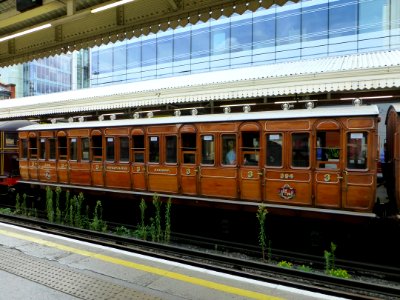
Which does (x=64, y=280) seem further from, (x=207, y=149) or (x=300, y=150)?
(x=300, y=150)

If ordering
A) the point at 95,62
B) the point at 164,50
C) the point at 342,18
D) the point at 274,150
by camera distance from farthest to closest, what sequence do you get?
the point at 95,62
the point at 164,50
the point at 342,18
the point at 274,150

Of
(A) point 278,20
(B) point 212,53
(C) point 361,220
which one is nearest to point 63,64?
(B) point 212,53

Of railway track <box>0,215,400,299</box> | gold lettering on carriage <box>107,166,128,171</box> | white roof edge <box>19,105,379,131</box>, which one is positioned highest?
white roof edge <box>19,105,379,131</box>

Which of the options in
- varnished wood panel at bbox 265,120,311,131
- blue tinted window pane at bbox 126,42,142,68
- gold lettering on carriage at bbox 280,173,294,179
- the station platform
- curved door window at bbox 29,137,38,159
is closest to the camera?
the station platform

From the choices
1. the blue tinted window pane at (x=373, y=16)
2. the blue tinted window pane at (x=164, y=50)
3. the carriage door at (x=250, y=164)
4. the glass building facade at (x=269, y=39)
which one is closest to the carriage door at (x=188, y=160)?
the carriage door at (x=250, y=164)

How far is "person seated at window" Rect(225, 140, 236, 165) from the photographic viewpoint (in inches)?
318

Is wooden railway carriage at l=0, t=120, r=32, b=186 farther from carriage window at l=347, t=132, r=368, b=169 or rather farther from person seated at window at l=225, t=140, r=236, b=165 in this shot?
carriage window at l=347, t=132, r=368, b=169

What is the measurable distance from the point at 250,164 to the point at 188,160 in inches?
66.3

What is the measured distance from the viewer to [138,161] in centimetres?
959

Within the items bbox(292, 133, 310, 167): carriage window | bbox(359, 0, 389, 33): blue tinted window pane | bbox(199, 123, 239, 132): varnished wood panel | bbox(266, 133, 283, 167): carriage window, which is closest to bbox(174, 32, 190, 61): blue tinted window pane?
bbox(359, 0, 389, 33): blue tinted window pane

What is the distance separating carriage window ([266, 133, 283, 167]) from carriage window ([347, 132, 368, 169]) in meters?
1.38

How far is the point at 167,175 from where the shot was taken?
29.5 feet

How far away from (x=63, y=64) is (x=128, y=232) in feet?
210

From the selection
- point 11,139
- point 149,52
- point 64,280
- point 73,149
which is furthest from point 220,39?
point 64,280
